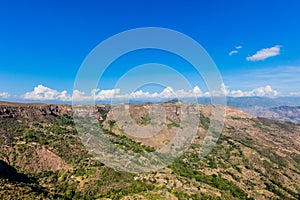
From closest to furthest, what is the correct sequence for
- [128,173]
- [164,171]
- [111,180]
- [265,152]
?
1. [111,180]
2. [128,173]
3. [164,171]
4. [265,152]

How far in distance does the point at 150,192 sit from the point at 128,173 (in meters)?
13.0

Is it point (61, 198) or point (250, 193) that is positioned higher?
point (61, 198)

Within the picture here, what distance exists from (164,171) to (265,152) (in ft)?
205

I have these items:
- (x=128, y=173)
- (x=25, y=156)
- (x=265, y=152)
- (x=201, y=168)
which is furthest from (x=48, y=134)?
(x=265, y=152)

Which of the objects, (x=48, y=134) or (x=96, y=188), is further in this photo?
(x=48, y=134)

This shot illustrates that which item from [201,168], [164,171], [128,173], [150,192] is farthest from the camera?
[201,168]

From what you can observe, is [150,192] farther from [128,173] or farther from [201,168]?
[201,168]

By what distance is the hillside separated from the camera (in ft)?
202

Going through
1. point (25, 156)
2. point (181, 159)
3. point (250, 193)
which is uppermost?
point (25, 156)

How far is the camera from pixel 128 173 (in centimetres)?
7306

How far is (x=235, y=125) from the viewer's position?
181000 millimetres

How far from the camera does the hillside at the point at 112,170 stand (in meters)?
61.6

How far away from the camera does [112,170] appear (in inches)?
2783

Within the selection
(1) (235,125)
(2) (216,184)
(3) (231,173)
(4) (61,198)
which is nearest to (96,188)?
(4) (61,198)
